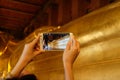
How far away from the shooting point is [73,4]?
1.98 metres

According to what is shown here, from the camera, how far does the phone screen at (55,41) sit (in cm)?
79

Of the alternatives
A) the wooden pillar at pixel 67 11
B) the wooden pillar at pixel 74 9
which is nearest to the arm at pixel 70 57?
the wooden pillar at pixel 74 9

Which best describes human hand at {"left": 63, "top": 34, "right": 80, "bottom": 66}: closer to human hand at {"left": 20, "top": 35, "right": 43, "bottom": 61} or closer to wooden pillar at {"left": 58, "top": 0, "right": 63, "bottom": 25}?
human hand at {"left": 20, "top": 35, "right": 43, "bottom": 61}

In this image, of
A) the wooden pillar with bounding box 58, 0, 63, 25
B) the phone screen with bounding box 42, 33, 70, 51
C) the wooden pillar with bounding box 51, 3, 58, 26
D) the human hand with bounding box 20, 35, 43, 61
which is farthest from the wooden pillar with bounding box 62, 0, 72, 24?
the human hand with bounding box 20, 35, 43, 61

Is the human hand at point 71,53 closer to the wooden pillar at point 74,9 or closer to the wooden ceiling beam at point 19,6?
the wooden pillar at point 74,9

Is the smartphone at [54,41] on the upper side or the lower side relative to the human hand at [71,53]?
upper

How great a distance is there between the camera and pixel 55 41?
82cm

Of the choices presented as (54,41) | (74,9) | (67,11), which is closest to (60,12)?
(67,11)

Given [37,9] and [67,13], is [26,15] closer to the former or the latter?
[37,9]

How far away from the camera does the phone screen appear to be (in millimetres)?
787

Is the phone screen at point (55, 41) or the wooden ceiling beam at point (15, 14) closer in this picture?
the phone screen at point (55, 41)

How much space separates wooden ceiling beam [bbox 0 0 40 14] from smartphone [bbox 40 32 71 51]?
1710 millimetres

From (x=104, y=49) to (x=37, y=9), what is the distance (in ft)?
5.40

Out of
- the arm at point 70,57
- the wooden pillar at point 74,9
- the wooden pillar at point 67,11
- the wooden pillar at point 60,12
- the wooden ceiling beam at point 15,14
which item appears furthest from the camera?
the wooden ceiling beam at point 15,14
